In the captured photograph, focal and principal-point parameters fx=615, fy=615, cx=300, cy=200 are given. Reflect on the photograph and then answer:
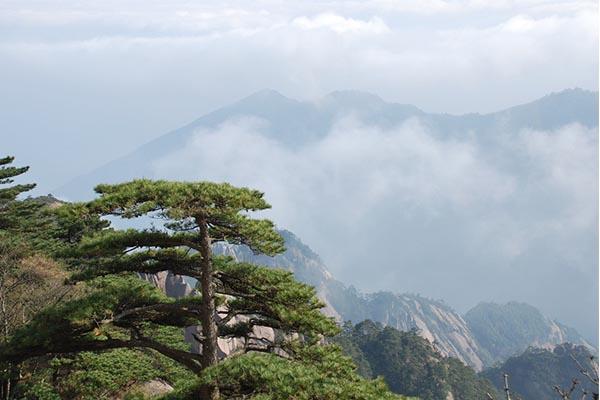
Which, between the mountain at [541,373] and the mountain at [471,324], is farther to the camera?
the mountain at [471,324]

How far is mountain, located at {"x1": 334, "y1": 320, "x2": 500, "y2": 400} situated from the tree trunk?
6121 cm

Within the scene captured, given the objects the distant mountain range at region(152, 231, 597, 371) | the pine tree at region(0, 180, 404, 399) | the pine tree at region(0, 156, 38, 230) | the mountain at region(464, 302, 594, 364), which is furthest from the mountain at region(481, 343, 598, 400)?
the pine tree at region(0, 180, 404, 399)

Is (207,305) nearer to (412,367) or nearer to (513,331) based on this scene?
(412,367)

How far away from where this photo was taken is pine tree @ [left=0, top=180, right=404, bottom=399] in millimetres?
9078

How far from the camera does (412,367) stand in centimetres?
7381

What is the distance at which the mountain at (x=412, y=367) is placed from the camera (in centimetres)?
7212

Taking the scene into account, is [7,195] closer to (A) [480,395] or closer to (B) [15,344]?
(B) [15,344]

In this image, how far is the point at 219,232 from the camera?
33.3 feet

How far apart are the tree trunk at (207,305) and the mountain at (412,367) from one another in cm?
6121

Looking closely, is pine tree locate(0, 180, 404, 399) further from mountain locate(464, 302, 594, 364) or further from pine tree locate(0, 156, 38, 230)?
mountain locate(464, 302, 594, 364)

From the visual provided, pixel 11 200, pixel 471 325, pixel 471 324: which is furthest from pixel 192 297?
pixel 471 324

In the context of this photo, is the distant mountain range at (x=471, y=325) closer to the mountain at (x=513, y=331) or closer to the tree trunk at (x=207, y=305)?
the mountain at (x=513, y=331)

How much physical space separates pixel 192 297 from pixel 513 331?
19512 centimetres

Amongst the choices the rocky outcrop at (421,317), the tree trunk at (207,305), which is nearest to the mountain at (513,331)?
the rocky outcrop at (421,317)
